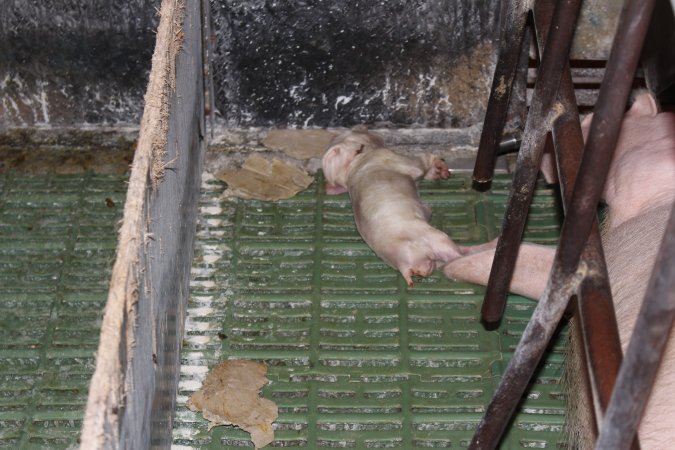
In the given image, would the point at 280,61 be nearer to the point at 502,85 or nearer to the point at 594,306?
the point at 502,85

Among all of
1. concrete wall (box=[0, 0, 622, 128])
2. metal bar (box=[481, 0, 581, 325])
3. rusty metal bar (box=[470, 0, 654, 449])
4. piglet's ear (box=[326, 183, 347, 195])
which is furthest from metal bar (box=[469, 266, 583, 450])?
concrete wall (box=[0, 0, 622, 128])

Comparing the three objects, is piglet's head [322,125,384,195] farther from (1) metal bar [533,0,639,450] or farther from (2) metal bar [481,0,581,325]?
(1) metal bar [533,0,639,450]

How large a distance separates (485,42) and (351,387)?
5.04 feet

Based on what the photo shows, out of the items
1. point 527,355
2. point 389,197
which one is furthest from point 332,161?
point 527,355

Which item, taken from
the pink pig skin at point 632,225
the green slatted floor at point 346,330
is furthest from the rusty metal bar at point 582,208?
the green slatted floor at point 346,330

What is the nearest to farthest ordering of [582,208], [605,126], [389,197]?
1. [605,126]
2. [582,208]
3. [389,197]

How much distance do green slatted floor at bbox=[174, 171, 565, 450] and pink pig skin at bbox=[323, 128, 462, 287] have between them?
3.3 inches

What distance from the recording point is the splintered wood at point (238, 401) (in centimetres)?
312

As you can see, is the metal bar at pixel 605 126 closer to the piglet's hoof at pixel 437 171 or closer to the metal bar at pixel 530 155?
the metal bar at pixel 530 155

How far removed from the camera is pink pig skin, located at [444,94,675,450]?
9.14 ft

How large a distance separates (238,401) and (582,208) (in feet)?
4.47

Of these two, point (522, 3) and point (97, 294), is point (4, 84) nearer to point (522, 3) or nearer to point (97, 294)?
point (97, 294)

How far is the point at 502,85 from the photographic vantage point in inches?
136

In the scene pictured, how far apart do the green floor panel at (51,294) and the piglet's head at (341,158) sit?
76cm
